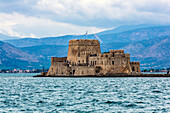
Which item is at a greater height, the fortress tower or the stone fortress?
the fortress tower

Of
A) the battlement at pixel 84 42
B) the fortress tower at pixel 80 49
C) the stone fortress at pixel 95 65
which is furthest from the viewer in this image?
the battlement at pixel 84 42

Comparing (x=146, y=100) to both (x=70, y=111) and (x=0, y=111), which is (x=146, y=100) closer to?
(x=70, y=111)

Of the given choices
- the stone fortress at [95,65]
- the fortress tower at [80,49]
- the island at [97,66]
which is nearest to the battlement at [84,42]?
the fortress tower at [80,49]

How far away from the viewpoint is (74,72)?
139m

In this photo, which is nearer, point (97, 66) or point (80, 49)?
point (97, 66)

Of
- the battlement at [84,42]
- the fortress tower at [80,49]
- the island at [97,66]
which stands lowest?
the island at [97,66]

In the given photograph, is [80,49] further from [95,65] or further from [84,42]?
[95,65]

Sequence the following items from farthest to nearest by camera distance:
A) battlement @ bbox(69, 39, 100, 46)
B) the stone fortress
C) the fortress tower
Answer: battlement @ bbox(69, 39, 100, 46) → the fortress tower → the stone fortress

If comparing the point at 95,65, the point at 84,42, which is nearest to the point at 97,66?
the point at 95,65

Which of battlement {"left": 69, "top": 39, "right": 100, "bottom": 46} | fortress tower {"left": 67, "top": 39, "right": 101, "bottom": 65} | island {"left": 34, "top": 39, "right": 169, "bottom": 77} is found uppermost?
battlement {"left": 69, "top": 39, "right": 100, "bottom": 46}

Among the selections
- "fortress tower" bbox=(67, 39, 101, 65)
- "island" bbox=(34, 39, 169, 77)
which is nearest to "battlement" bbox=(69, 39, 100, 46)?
"fortress tower" bbox=(67, 39, 101, 65)

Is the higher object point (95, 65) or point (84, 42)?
point (84, 42)

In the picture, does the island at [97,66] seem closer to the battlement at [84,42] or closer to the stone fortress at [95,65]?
the stone fortress at [95,65]

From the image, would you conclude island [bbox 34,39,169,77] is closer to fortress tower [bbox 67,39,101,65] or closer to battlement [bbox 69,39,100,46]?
fortress tower [bbox 67,39,101,65]
